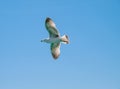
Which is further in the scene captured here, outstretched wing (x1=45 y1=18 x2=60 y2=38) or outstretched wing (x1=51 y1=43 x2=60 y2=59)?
outstretched wing (x1=51 y1=43 x2=60 y2=59)

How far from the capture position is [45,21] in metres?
45.0

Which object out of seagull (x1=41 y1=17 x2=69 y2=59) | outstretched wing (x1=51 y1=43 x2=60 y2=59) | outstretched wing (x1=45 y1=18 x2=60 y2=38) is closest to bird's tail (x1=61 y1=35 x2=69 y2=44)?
seagull (x1=41 y1=17 x2=69 y2=59)

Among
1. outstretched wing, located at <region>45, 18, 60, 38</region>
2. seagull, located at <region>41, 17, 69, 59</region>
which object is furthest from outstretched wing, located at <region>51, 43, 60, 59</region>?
outstretched wing, located at <region>45, 18, 60, 38</region>

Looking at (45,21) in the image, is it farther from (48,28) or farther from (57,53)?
(57,53)

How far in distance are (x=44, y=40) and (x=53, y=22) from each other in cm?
245

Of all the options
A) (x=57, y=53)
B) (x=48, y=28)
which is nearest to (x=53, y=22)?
(x=48, y=28)

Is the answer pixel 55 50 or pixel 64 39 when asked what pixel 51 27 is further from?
pixel 55 50

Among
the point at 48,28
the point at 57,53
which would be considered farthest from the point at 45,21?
the point at 57,53

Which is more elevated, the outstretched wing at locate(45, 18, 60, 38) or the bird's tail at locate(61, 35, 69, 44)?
the outstretched wing at locate(45, 18, 60, 38)

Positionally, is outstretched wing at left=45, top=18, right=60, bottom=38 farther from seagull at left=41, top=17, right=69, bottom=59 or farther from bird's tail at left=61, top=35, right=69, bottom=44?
bird's tail at left=61, top=35, right=69, bottom=44

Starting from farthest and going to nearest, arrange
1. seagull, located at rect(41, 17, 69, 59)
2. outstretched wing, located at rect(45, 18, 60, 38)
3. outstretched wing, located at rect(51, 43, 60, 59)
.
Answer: outstretched wing, located at rect(51, 43, 60, 59) → outstretched wing, located at rect(45, 18, 60, 38) → seagull, located at rect(41, 17, 69, 59)

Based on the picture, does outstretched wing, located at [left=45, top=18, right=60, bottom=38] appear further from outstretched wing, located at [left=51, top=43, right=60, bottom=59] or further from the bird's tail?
outstretched wing, located at [left=51, top=43, right=60, bottom=59]

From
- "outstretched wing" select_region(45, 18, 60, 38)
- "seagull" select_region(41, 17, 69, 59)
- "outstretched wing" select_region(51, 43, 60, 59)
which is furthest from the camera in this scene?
"outstretched wing" select_region(51, 43, 60, 59)

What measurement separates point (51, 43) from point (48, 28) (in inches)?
76.2
